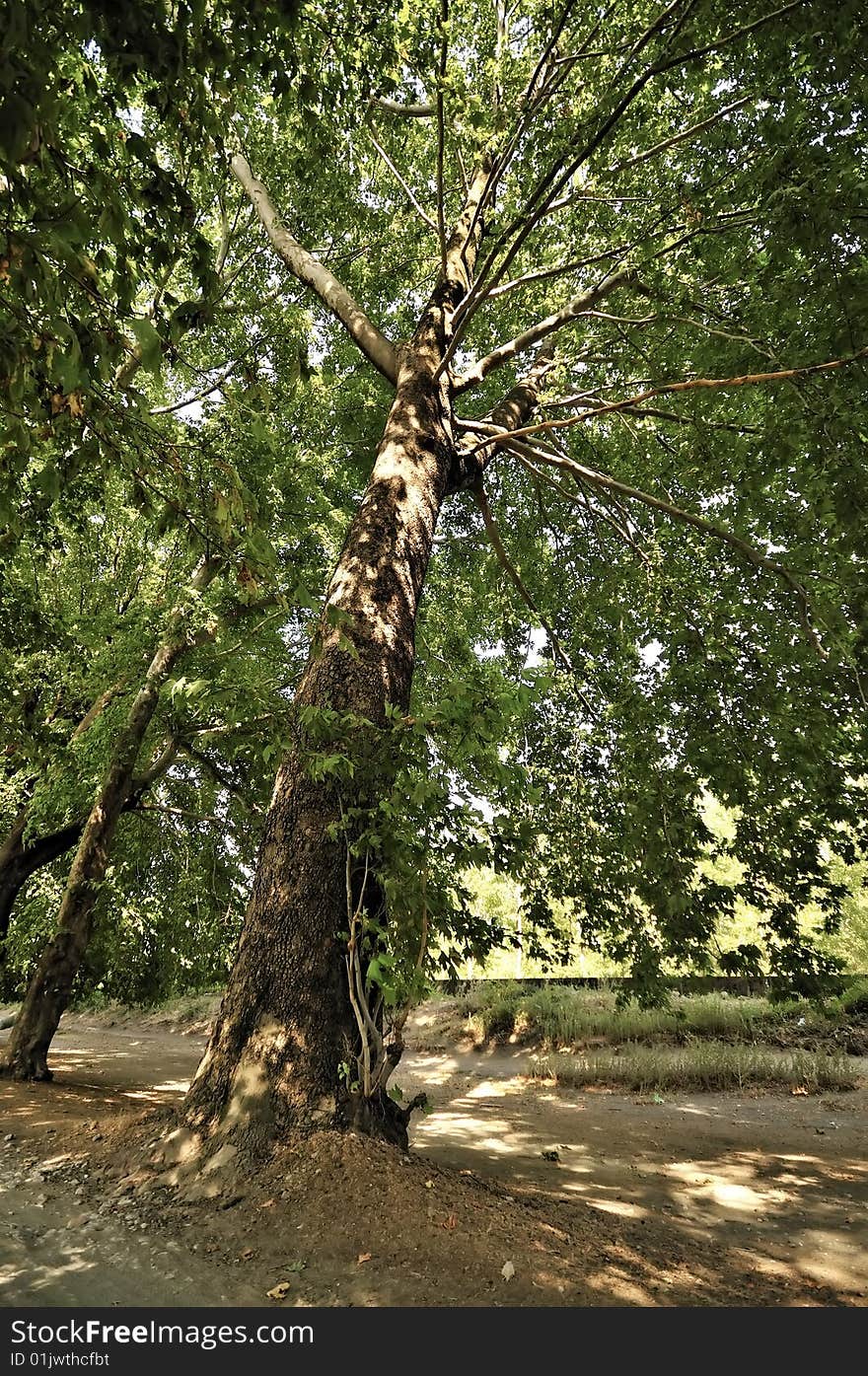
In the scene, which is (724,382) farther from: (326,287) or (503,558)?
(326,287)

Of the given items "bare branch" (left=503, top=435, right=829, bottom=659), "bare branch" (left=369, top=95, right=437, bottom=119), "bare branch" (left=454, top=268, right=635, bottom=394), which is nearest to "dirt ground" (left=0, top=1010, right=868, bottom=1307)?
"bare branch" (left=503, top=435, right=829, bottom=659)

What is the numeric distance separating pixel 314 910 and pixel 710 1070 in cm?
891

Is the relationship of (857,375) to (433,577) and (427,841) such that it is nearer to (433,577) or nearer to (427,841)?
(427,841)

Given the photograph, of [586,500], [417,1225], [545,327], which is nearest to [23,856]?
[586,500]

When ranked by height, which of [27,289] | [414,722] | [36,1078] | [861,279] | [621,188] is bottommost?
[36,1078]

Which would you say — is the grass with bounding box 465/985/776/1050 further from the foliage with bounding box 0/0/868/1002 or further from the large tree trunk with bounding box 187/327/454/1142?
the large tree trunk with bounding box 187/327/454/1142

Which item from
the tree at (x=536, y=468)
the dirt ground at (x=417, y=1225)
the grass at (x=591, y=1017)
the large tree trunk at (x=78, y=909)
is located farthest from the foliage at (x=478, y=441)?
the grass at (x=591, y=1017)

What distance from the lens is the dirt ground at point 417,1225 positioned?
97.5 inches

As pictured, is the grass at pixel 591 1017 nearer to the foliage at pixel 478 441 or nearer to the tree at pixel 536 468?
the foliage at pixel 478 441

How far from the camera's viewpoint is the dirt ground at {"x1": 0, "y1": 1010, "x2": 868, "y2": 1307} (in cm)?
248

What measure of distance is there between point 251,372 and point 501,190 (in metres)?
7.52

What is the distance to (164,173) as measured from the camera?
2330 millimetres
